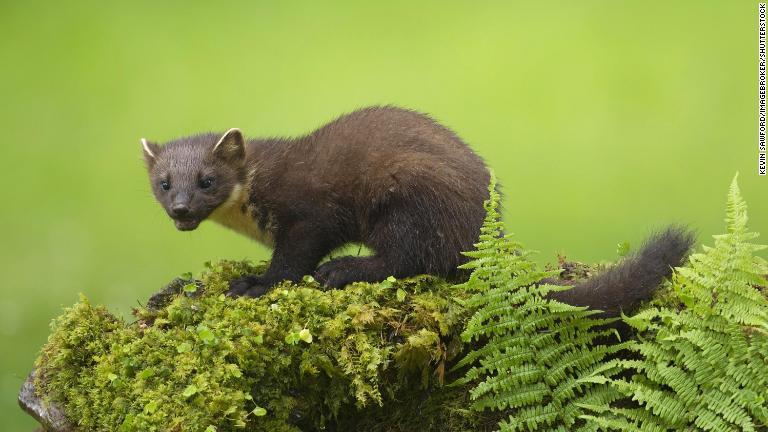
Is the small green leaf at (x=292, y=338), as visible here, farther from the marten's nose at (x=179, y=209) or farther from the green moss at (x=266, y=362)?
the marten's nose at (x=179, y=209)

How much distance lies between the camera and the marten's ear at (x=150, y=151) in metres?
6.25

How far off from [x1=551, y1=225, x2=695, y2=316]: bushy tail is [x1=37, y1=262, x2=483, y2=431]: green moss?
0.75 m

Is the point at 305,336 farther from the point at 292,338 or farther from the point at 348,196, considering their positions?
the point at 348,196

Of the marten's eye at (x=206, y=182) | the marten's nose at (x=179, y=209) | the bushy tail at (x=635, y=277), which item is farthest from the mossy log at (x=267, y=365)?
the marten's eye at (x=206, y=182)

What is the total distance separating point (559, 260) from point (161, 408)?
3103 mm

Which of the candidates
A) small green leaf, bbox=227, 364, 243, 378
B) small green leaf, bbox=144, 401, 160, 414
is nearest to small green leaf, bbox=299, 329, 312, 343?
small green leaf, bbox=227, 364, 243, 378

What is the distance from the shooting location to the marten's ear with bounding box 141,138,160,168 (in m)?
6.25

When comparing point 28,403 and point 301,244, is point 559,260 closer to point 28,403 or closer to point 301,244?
point 301,244

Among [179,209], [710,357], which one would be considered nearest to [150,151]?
[179,209]

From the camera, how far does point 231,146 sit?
6.14 meters

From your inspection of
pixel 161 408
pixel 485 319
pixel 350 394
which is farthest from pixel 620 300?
pixel 161 408

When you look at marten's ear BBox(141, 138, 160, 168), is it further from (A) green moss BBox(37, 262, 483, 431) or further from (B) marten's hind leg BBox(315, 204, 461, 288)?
(B) marten's hind leg BBox(315, 204, 461, 288)

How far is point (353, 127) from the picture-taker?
20.0 feet

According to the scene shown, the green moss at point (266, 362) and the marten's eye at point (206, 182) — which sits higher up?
the marten's eye at point (206, 182)
